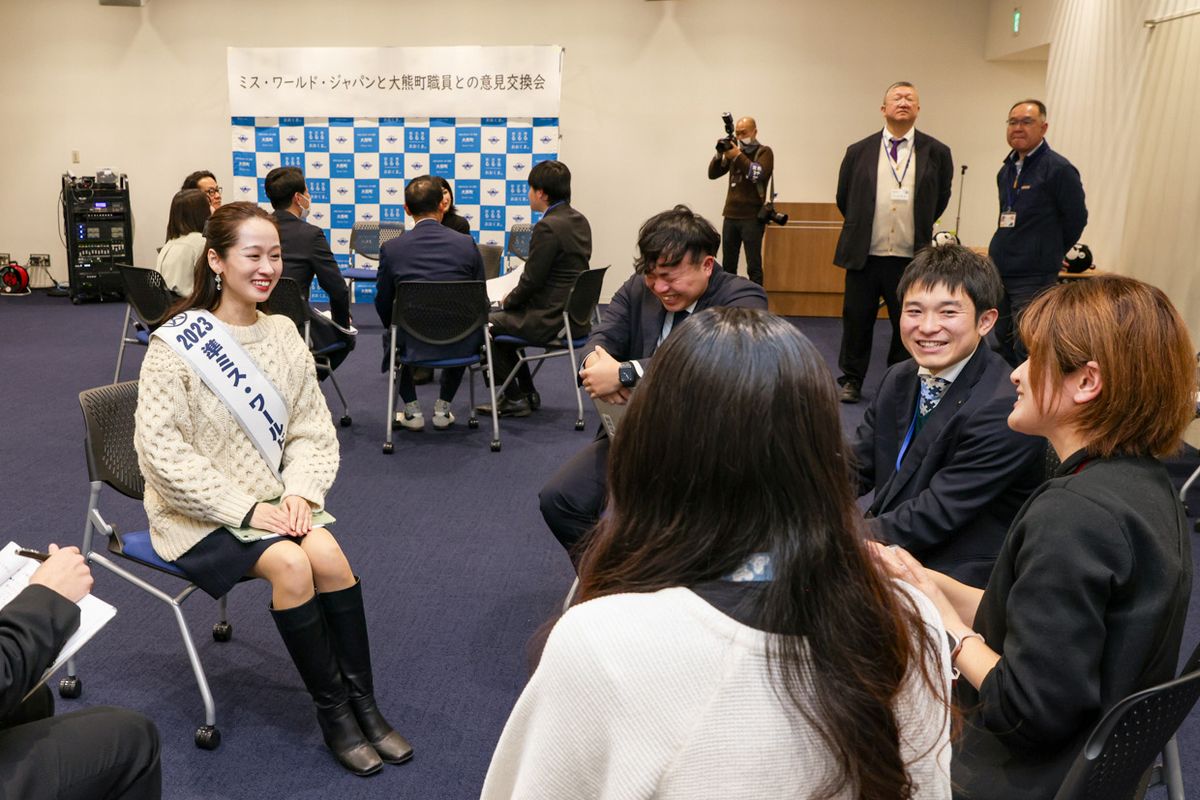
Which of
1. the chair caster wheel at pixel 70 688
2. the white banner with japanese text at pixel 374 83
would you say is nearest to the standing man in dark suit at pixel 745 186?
the white banner with japanese text at pixel 374 83

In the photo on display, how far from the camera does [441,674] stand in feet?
8.91

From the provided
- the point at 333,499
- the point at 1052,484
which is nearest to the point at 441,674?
the point at 333,499

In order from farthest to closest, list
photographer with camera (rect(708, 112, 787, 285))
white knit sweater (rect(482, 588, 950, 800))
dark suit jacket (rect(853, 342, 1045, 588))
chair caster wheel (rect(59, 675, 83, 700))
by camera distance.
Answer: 1. photographer with camera (rect(708, 112, 787, 285))
2. chair caster wheel (rect(59, 675, 83, 700))
3. dark suit jacket (rect(853, 342, 1045, 588))
4. white knit sweater (rect(482, 588, 950, 800))

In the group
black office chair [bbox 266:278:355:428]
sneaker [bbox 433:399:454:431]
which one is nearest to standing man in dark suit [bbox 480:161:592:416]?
sneaker [bbox 433:399:454:431]

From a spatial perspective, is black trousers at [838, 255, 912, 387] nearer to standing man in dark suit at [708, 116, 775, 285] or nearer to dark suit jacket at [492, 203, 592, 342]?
dark suit jacket at [492, 203, 592, 342]

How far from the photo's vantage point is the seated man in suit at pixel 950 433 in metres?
2.06

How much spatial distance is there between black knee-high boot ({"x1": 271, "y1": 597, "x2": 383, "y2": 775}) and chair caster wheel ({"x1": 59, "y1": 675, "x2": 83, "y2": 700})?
668mm

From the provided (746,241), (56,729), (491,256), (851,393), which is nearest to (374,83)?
(491,256)

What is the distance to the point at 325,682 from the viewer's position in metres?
2.28

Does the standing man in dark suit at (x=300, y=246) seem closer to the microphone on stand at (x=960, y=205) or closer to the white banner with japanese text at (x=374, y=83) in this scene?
the white banner with japanese text at (x=374, y=83)

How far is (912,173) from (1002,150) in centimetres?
373

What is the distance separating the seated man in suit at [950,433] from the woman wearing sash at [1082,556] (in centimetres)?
48

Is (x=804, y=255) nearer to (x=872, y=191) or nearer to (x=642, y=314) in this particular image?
(x=872, y=191)

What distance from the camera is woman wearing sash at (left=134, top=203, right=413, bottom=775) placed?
2.26 m
